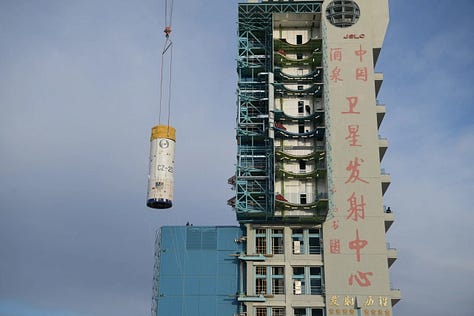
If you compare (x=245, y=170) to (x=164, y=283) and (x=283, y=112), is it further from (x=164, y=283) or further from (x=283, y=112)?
(x=164, y=283)

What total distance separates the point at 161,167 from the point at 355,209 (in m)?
28.0

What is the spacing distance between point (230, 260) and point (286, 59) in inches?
1271

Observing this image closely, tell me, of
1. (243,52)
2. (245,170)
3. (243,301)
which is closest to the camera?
(243,301)

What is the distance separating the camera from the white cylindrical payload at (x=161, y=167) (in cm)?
9306

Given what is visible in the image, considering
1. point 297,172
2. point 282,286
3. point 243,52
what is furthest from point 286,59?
point 282,286

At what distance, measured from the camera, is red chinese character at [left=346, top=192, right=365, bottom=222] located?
100 metres

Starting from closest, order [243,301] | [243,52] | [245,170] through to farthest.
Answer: [243,301]
[245,170]
[243,52]

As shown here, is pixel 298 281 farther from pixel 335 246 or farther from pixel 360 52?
pixel 360 52

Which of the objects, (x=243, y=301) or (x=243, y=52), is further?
(x=243, y=52)

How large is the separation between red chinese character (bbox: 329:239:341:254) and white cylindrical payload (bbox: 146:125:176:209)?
23.1 metres

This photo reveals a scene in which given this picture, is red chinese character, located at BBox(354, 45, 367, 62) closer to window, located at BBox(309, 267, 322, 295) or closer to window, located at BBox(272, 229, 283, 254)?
window, located at BBox(272, 229, 283, 254)

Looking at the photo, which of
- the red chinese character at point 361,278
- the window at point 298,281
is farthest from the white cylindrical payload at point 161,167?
the red chinese character at point 361,278

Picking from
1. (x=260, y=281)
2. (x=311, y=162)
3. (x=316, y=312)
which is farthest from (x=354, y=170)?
(x=316, y=312)

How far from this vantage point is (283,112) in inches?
4257
